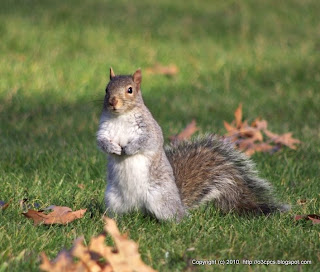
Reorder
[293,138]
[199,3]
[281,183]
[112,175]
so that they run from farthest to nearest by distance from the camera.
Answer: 1. [199,3]
2. [293,138]
3. [281,183]
4. [112,175]

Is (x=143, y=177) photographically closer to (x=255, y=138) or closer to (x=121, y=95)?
(x=121, y=95)

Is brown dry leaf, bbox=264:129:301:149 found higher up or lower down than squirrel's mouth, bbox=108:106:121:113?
lower down

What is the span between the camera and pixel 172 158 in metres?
4.37

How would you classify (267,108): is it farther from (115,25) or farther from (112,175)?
(112,175)

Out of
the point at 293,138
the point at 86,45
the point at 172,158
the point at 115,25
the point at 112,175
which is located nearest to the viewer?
the point at 112,175

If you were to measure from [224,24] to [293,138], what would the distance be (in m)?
4.13

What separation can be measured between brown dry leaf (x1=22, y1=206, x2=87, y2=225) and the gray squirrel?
20cm

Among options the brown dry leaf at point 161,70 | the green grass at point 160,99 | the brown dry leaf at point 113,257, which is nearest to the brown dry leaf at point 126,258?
A: the brown dry leaf at point 113,257

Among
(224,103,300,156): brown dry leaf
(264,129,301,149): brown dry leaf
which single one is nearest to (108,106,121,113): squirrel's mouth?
(224,103,300,156): brown dry leaf

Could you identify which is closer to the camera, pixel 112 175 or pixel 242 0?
pixel 112 175

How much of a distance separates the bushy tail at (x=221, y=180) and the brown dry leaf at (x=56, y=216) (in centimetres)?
70

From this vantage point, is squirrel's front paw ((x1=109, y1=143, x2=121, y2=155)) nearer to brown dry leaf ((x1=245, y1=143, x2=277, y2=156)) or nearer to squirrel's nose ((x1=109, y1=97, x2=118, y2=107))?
squirrel's nose ((x1=109, y1=97, x2=118, y2=107))

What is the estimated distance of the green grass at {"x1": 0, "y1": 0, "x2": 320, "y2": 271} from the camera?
136 inches

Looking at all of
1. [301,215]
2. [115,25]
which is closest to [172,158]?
[301,215]
